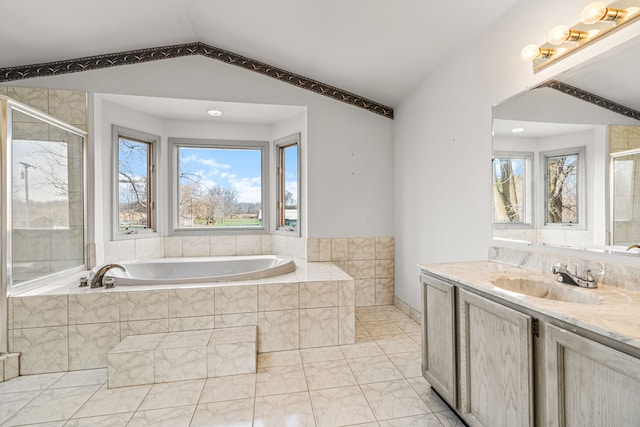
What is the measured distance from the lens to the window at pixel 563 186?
1452mm

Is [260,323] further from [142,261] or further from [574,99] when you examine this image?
[574,99]

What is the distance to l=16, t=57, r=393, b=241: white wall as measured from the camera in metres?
2.93

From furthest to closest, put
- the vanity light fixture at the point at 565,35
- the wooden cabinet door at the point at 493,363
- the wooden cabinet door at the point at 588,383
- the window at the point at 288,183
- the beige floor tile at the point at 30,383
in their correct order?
the window at the point at 288,183 < the beige floor tile at the point at 30,383 < the vanity light fixture at the point at 565,35 < the wooden cabinet door at the point at 493,363 < the wooden cabinet door at the point at 588,383

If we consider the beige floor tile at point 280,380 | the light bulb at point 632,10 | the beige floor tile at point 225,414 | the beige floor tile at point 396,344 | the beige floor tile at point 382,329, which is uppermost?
the light bulb at point 632,10

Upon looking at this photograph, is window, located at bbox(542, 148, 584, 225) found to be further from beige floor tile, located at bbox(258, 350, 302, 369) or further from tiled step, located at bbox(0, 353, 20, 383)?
tiled step, located at bbox(0, 353, 20, 383)

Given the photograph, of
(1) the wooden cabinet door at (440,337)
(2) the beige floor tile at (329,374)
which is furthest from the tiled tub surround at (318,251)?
(1) the wooden cabinet door at (440,337)

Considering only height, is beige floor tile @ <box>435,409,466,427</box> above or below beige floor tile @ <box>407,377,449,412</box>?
below

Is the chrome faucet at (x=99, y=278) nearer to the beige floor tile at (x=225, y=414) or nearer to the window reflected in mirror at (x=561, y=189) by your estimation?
the beige floor tile at (x=225, y=414)

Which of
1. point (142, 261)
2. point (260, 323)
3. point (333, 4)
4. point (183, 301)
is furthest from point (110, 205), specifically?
point (333, 4)

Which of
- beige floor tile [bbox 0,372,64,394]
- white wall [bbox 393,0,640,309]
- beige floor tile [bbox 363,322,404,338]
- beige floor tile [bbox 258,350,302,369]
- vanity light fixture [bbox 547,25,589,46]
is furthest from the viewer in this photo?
beige floor tile [bbox 363,322,404,338]

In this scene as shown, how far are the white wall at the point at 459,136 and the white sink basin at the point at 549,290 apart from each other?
21.5 inches

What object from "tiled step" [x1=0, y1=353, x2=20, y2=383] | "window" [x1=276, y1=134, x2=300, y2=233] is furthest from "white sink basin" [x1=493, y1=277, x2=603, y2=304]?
"tiled step" [x1=0, y1=353, x2=20, y2=383]

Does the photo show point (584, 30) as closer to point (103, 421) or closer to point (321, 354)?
point (321, 354)

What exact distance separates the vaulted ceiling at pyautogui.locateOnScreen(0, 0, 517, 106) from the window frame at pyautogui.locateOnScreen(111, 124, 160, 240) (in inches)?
30.7
